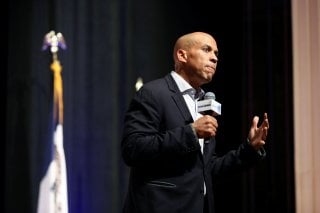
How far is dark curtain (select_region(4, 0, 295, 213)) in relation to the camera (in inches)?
141

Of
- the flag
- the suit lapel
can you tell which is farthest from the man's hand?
the flag

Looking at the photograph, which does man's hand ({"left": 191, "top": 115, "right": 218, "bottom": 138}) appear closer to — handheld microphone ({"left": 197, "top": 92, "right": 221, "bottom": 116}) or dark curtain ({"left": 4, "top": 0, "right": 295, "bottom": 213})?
handheld microphone ({"left": 197, "top": 92, "right": 221, "bottom": 116})

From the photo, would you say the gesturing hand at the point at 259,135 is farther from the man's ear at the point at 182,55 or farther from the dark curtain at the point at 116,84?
the dark curtain at the point at 116,84

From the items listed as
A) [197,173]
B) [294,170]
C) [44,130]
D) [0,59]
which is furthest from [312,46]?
[0,59]

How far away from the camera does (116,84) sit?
3.90m

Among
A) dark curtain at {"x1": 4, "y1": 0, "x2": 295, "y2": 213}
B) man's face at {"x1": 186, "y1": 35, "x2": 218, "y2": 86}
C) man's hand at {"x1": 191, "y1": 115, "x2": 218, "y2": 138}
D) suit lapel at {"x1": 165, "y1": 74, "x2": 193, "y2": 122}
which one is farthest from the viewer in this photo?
dark curtain at {"x1": 4, "y1": 0, "x2": 295, "y2": 213}

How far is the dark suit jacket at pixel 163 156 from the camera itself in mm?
1961

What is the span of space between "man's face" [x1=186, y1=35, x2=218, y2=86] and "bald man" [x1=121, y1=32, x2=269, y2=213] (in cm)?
7

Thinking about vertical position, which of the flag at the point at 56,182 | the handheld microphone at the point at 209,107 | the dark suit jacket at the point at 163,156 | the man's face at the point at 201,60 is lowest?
the flag at the point at 56,182

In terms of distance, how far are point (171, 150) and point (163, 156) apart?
5 cm

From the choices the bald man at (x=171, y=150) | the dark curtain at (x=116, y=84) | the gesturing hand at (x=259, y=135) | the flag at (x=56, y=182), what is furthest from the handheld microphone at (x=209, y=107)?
the flag at (x=56, y=182)

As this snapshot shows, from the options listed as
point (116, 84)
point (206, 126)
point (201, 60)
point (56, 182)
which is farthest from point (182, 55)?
point (56, 182)

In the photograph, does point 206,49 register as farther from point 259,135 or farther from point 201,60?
point 259,135

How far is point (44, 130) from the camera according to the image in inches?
148
